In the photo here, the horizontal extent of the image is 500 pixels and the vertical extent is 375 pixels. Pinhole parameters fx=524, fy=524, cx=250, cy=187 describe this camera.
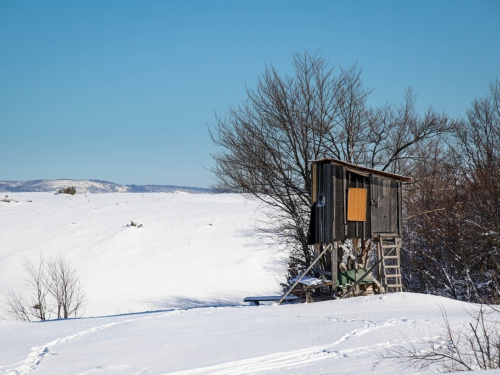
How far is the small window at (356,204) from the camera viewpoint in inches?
691

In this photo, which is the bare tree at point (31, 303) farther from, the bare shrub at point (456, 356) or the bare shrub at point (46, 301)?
the bare shrub at point (456, 356)

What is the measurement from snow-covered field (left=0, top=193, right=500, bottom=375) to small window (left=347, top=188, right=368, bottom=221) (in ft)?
10.2

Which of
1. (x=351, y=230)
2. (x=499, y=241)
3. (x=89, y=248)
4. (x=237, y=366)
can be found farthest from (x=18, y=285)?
(x=499, y=241)

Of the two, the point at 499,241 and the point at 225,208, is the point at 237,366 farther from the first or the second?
the point at 225,208

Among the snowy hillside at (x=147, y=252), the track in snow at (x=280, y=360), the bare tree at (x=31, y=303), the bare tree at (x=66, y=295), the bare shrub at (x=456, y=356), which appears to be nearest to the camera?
the bare shrub at (x=456, y=356)

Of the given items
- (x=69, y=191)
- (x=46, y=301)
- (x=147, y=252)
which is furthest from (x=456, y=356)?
(x=69, y=191)

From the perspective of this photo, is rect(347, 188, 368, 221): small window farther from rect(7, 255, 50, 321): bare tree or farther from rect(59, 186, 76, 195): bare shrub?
rect(59, 186, 76, 195): bare shrub

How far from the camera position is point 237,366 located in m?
8.50

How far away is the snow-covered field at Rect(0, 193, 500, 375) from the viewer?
9031mm

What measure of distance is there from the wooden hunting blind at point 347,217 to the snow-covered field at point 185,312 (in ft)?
6.66

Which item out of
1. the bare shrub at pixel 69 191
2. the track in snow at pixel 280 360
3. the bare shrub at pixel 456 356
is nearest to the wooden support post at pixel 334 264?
the track in snow at pixel 280 360

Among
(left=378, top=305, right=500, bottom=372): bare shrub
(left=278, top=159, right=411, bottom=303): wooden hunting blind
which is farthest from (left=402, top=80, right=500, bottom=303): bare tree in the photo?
(left=378, top=305, right=500, bottom=372): bare shrub

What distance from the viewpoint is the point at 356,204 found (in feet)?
58.0

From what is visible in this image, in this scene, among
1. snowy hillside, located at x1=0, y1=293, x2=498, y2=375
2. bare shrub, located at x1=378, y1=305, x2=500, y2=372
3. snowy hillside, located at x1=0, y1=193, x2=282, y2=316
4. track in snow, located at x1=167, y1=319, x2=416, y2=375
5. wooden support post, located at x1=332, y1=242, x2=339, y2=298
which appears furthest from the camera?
snowy hillside, located at x1=0, y1=193, x2=282, y2=316
